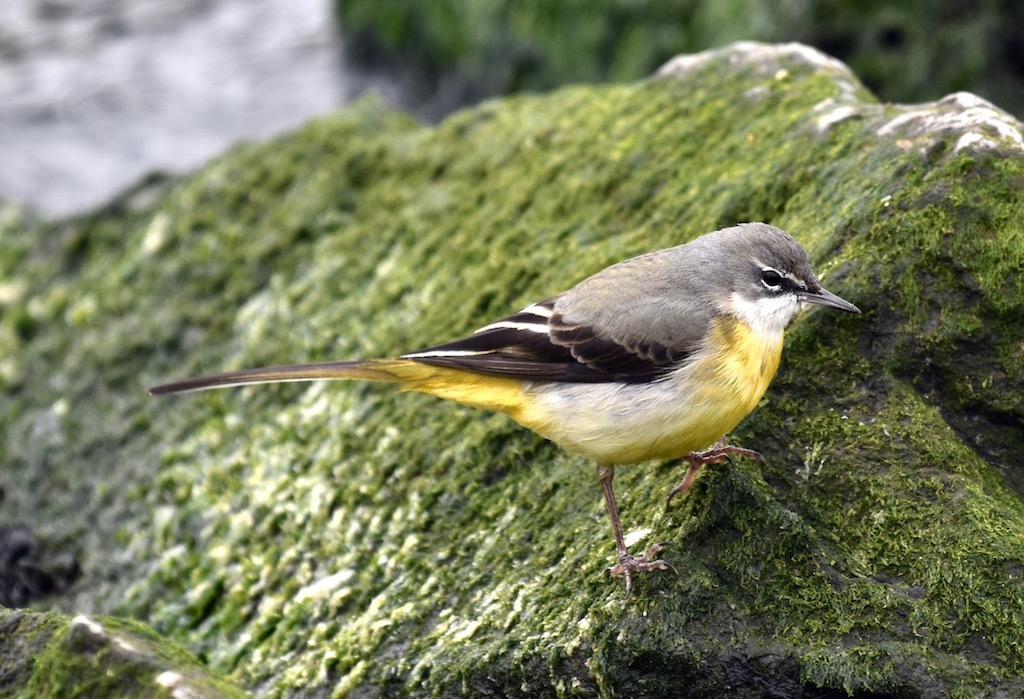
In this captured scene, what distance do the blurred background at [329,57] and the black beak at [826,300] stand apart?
548 centimetres

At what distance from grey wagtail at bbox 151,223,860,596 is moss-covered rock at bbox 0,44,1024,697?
270mm

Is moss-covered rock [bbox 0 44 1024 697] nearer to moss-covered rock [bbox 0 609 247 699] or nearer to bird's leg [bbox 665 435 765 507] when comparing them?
bird's leg [bbox 665 435 765 507]

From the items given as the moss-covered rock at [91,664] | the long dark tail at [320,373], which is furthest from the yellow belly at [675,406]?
→ the moss-covered rock at [91,664]

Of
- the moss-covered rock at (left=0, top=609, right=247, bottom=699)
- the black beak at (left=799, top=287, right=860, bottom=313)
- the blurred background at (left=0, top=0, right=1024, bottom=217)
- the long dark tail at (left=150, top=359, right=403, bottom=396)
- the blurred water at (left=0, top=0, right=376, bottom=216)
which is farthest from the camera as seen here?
the blurred water at (left=0, top=0, right=376, bottom=216)

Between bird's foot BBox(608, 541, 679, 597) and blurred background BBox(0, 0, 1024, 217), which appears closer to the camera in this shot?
bird's foot BBox(608, 541, 679, 597)

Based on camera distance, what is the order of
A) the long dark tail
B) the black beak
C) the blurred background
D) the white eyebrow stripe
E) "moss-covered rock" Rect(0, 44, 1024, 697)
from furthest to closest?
the blurred background → the long dark tail → the white eyebrow stripe → the black beak → "moss-covered rock" Rect(0, 44, 1024, 697)

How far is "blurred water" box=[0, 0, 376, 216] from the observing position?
1418 centimetres

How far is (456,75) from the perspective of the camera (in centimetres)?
1392

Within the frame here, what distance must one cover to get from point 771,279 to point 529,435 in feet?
4.83

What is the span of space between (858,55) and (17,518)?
7286mm

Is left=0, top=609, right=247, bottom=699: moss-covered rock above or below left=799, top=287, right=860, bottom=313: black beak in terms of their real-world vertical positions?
below

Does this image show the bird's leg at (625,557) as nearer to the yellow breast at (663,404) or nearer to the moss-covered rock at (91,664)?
the yellow breast at (663,404)

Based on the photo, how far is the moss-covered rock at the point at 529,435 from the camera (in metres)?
4.95

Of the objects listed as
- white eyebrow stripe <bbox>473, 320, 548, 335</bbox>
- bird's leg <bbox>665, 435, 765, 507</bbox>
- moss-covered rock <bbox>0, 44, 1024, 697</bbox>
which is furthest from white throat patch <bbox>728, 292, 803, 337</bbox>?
white eyebrow stripe <bbox>473, 320, 548, 335</bbox>
